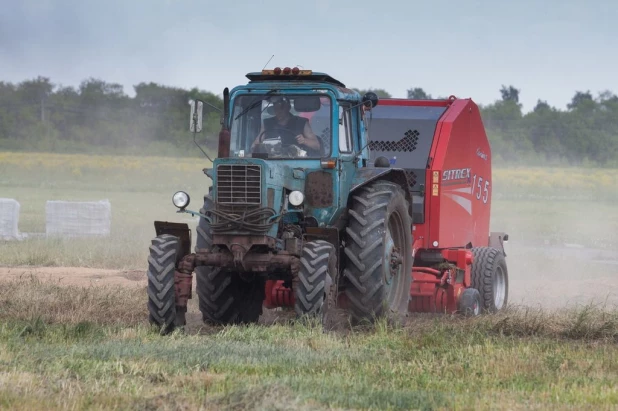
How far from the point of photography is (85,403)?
7.11m

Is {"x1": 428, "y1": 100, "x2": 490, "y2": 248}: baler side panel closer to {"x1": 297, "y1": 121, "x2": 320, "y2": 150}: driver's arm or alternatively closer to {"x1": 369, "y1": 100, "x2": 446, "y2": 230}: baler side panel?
{"x1": 369, "y1": 100, "x2": 446, "y2": 230}: baler side panel

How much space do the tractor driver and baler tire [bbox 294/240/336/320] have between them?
4.93ft

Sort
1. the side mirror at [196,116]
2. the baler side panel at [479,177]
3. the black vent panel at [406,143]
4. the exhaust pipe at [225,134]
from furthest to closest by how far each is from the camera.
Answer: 1. the baler side panel at [479,177]
2. the black vent panel at [406,143]
3. the exhaust pipe at [225,134]
4. the side mirror at [196,116]

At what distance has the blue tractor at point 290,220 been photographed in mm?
10953

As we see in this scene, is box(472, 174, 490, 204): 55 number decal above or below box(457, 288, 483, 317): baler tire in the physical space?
→ above

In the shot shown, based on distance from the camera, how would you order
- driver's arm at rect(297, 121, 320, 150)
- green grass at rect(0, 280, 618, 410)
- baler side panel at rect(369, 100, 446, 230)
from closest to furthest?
green grass at rect(0, 280, 618, 410), driver's arm at rect(297, 121, 320, 150), baler side panel at rect(369, 100, 446, 230)

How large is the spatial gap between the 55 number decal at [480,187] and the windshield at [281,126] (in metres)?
4.62

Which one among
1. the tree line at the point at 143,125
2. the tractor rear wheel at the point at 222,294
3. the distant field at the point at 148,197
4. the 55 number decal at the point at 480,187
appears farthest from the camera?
the tree line at the point at 143,125

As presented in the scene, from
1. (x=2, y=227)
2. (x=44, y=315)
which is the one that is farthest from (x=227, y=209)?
(x=2, y=227)

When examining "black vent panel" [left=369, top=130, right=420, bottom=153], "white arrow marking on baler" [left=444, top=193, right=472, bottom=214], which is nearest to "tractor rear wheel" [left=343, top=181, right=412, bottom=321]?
"black vent panel" [left=369, top=130, right=420, bottom=153]

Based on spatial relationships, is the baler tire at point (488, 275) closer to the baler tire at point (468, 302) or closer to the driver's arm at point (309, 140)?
the baler tire at point (468, 302)

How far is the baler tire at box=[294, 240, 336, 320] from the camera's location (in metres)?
10.7

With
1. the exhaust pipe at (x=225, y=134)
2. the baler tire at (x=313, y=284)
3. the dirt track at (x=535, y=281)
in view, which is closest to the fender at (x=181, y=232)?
the exhaust pipe at (x=225, y=134)

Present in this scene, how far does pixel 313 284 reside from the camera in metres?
10.8
